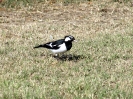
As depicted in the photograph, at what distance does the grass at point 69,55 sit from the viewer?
670 centimetres

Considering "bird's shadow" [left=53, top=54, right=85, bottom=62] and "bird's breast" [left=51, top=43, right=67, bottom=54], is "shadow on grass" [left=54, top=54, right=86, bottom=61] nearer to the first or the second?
"bird's shadow" [left=53, top=54, right=85, bottom=62]

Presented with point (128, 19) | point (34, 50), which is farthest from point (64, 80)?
point (128, 19)

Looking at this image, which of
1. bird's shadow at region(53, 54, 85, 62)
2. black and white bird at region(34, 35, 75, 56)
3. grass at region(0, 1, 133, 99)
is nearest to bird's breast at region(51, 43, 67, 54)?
black and white bird at region(34, 35, 75, 56)

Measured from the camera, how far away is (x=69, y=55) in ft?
30.8

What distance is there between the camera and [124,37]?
11.0 m

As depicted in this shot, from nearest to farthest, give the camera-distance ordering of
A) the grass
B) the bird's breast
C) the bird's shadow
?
the grass < the bird's breast < the bird's shadow

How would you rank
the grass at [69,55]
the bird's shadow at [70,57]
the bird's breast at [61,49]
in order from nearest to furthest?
the grass at [69,55]
the bird's breast at [61,49]
the bird's shadow at [70,57]

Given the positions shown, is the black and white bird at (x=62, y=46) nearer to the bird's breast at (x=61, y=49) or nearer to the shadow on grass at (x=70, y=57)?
the bird's breast at (x=61, y=49)

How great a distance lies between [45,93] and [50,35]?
5.20m

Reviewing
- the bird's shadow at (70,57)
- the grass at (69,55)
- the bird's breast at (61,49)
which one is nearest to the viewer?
the grass at (69,55)

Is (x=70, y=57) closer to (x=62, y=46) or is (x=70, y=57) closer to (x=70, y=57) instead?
(x=70, y=57)

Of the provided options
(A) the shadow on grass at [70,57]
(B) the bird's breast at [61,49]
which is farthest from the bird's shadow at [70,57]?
(B) the bird's breast at [61,49]

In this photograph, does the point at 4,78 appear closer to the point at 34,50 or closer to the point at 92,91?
the point at 92,91

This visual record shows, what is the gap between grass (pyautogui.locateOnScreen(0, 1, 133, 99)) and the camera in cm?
670
